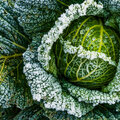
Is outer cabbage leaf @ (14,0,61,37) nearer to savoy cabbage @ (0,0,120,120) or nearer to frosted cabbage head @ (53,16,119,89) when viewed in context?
savoy cabbage @ (0,0,120,120)

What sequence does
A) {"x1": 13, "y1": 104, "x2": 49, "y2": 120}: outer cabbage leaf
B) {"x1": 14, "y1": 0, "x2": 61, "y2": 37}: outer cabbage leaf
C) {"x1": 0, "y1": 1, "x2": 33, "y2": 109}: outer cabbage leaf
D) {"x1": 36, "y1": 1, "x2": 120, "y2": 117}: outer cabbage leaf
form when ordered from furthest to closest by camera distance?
{"x1": 13, "y1": 104, "x2": 49, "y2": 120}: outer cabbage leaf → {"x1": 0, "y1": 1, "x2": 33, "y2": 109}: outer cabbage leaf → {"x1": 14, "y1": 0, "x2": 61, "y2": 37}: outer cabbage leaf → {"x1": 36, "y1": 1, "x2": 120, "y2": 117}: outer cabbage leaf

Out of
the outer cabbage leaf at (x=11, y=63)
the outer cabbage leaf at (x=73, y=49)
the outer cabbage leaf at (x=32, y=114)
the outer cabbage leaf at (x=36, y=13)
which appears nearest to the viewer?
the outer cabbage leaf at (x=73, y=49)

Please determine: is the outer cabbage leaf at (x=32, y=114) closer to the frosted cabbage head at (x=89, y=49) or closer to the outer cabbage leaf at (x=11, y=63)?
the outer cabbage leaf at (x=11, y=63)

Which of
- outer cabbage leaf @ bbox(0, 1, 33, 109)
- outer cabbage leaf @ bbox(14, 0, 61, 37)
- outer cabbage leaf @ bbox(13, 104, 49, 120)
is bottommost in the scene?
outer cabbage leaf @ bbox(13, 104, 49, 120)

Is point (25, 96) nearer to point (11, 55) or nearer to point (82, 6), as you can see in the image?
point (11, 55)

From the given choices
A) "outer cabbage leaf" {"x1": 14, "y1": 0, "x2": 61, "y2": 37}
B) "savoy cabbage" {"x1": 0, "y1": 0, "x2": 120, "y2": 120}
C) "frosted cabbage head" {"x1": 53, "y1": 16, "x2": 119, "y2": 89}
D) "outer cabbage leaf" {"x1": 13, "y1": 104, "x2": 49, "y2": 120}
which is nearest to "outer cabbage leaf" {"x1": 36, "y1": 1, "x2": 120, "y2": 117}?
"savoy cabbage" {"x1": 0, "y1": 0, "x2": 120, "y2": 120}

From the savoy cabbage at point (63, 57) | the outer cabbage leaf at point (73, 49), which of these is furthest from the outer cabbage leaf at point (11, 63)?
the outer cabbage leaf at point (73, 49)

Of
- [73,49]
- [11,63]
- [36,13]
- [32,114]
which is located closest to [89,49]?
[73,49]

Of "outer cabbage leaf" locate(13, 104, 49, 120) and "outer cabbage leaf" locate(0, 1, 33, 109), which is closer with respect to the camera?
"outer cabbage leaf" locate(0, 1, 33, 109)

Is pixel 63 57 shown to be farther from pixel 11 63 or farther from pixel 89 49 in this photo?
pixel 11 63
